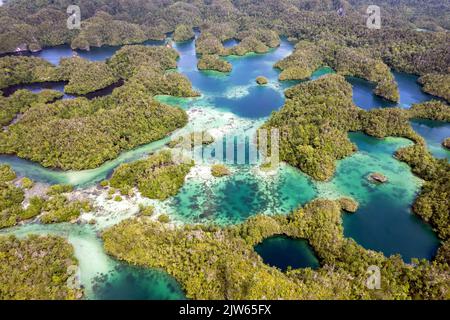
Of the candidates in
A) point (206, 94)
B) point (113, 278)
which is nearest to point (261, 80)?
point (206, 94)

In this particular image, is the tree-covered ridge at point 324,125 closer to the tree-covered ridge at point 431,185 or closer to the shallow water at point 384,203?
the shallow water at point 384,203

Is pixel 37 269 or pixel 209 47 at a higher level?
pixel 209 47

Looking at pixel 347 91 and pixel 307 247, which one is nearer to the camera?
pixel 307 247

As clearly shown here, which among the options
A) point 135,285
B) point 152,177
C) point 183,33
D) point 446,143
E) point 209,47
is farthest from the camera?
point 183,33

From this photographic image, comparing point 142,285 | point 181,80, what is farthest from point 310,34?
point 142,285

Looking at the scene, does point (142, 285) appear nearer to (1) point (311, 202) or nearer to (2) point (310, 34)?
(1) point (311, 202)

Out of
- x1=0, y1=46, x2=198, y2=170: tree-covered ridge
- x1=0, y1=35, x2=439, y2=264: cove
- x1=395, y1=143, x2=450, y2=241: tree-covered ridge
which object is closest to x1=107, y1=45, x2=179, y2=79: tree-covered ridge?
x1=0, y1=46, x2=198, y2=170: tree-covered ridge

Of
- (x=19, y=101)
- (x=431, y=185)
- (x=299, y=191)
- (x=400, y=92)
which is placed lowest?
(x=299, y=191)

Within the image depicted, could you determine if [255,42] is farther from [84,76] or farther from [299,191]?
[299,191]
